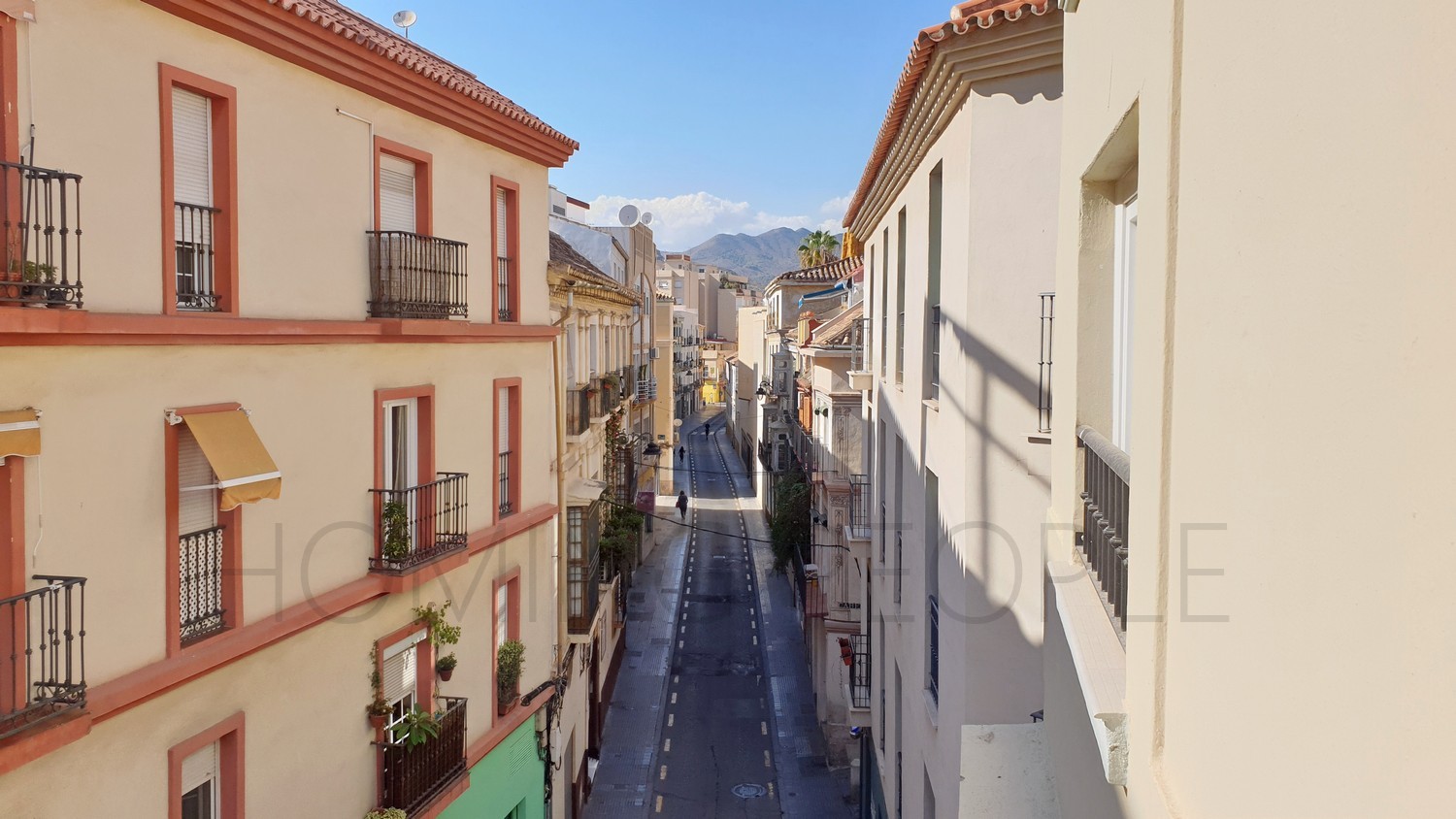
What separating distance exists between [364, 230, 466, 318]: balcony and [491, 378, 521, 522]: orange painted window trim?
177 cm

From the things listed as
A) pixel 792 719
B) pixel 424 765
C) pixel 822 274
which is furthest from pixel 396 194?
pixel 822 274

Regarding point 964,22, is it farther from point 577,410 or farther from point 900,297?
point 577,410

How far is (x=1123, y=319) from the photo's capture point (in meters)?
4.77

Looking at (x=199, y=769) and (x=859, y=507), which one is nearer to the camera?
(x=199, y=769)

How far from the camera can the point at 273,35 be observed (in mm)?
9031

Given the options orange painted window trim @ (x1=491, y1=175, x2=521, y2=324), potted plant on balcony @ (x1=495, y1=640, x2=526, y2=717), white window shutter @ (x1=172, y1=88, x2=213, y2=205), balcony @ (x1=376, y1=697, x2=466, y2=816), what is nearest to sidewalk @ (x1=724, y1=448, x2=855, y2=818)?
potted plant on balcony @ (x1=495, y1=640, x2=526, y2=717)

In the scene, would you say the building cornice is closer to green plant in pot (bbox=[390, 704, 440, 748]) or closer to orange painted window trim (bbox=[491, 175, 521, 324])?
orange painted window trim (bbox=[491, 175, 521, 324])

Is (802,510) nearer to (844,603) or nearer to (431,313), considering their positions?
(844,603)

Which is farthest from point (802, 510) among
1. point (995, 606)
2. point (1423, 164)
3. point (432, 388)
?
point (1423, 164)

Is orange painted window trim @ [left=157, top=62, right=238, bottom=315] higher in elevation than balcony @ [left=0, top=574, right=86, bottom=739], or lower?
higher

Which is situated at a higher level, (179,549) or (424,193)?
(424,193)

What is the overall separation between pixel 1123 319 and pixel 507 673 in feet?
36.8

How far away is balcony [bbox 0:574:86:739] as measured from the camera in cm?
670

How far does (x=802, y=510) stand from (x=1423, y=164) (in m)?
29.5
